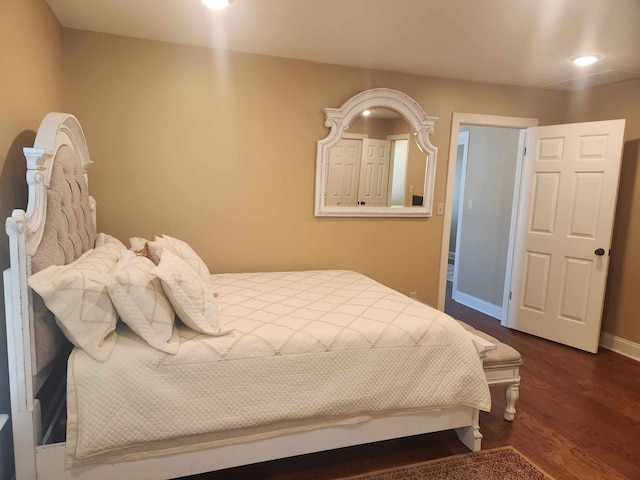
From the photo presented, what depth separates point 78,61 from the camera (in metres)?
2.79

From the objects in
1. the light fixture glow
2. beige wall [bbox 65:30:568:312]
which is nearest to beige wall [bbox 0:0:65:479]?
beige wall [bbox 65:30:568:312]

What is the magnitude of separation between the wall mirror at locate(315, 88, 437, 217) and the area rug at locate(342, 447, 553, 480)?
78.6 inches

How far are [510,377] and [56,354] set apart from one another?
7.75ft

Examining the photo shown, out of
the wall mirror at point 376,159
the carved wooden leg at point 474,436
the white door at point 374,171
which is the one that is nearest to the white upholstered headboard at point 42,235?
the wall mirror at point 376,159

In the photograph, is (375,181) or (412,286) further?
(412,286)

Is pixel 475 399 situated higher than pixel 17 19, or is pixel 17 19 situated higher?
pixel 17 19

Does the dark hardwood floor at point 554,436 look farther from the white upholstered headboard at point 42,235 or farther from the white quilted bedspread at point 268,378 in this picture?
the white upholstered headboard at point 42,235

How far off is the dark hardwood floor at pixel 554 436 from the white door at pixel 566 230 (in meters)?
0.49

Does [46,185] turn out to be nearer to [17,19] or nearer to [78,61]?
[17,19]

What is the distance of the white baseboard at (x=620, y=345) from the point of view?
354 centimetres

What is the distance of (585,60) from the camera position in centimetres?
304

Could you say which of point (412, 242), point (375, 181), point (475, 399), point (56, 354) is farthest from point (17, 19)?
point (412, 242)

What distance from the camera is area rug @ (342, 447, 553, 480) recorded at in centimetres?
200

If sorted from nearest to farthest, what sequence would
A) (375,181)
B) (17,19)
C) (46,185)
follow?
(46,185) < (17,19) < (375,181)
